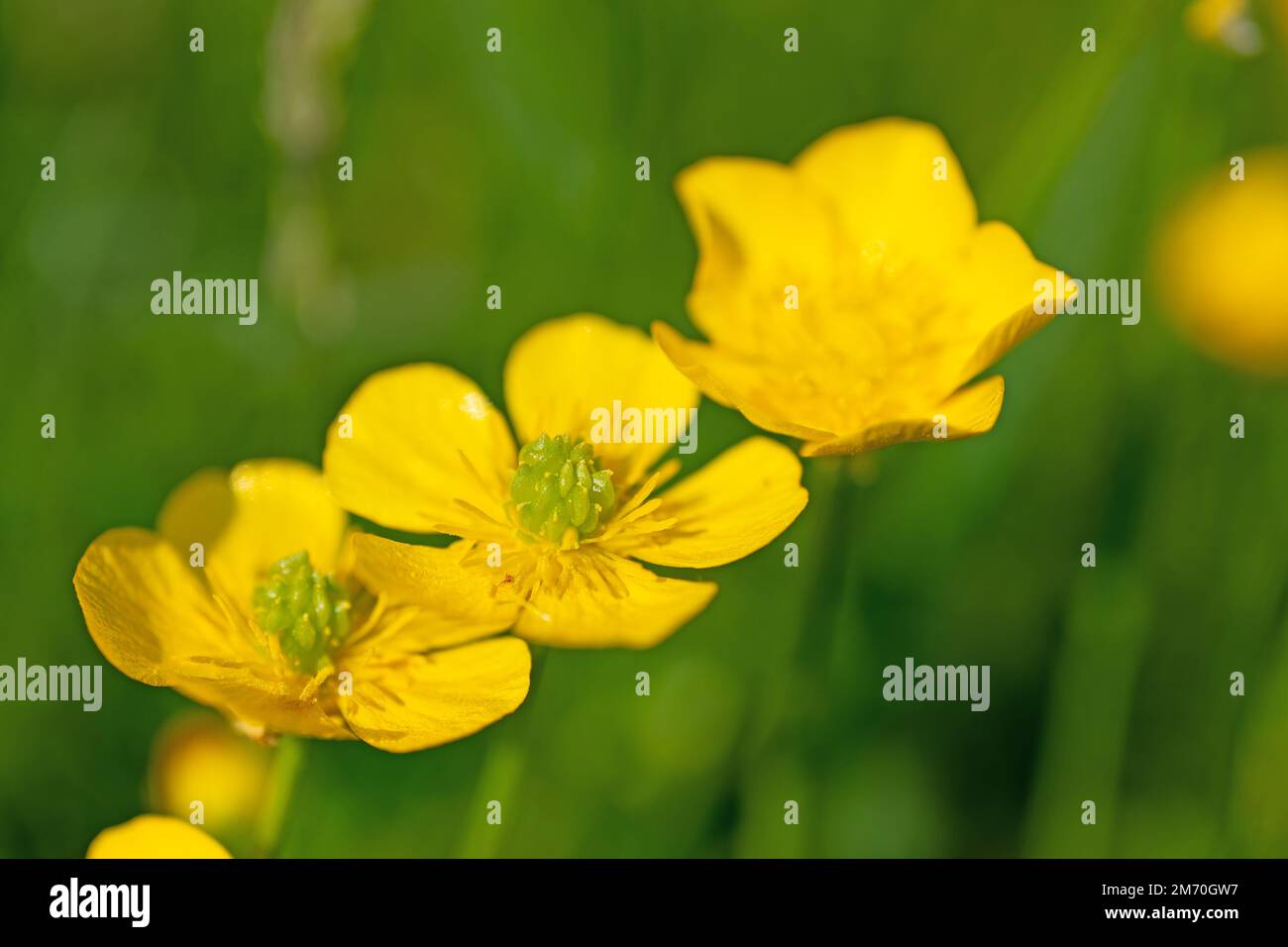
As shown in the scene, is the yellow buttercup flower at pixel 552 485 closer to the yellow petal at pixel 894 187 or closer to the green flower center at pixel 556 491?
the green flower center at pixel 556 491

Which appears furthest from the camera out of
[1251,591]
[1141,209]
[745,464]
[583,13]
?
[583,13]

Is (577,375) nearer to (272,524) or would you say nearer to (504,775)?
(272,524)

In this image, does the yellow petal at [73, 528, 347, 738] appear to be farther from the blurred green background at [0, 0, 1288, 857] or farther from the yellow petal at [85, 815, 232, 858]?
the blurred green background at [0, 0, 1288, 857]

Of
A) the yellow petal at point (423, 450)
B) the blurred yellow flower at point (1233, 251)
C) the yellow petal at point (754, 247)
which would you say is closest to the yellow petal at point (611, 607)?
the yellow petal at point (423, 450)

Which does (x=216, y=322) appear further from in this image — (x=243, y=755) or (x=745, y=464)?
(x=745, y=464)

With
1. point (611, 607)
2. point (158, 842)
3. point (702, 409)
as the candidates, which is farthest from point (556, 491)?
point (702, 409)
